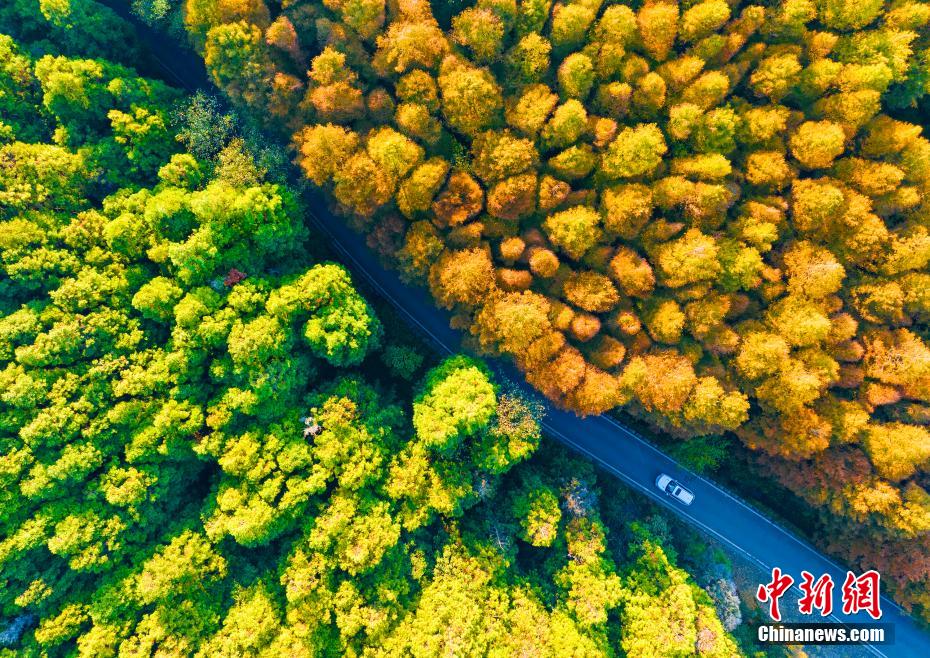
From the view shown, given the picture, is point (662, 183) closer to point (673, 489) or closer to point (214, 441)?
point (673, 489)

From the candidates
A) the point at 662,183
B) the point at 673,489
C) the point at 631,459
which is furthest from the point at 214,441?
the point at 673,489

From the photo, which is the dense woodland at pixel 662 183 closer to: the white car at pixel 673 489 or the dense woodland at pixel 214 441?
the dense woodland at pixel 214 441

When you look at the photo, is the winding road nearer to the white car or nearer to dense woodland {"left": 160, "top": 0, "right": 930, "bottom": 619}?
the white car

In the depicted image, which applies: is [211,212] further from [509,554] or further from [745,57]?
[745,57]

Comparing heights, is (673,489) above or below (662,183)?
below

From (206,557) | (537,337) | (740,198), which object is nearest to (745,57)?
(740,198)

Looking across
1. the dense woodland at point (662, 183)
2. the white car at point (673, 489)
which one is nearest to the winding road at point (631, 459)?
the white car at point (673, 489)
